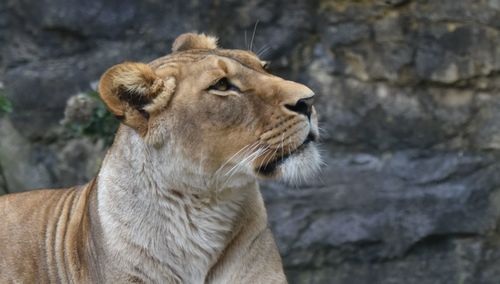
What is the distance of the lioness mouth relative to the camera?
3.34 meters

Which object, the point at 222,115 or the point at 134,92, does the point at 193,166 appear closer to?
the point at 222,115

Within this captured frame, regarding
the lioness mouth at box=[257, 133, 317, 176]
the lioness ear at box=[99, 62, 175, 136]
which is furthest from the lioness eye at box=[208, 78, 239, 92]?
the lioness mouth at box=[257, 133, 317, 176]

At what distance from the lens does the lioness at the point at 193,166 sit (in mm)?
3312

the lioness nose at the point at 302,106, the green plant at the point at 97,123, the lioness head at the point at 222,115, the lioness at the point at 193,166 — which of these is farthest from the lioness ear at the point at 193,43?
the green plant at the point at 97,123

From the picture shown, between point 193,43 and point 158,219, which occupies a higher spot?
point 193,43

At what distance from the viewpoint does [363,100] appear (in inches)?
206

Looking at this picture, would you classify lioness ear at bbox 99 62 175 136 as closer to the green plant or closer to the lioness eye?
the lioness eye

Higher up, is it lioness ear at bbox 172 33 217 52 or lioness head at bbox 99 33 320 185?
lioness ear at bbox 172 33 217 52

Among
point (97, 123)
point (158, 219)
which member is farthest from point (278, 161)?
point (97, 123)

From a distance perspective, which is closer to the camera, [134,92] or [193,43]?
[134,92]

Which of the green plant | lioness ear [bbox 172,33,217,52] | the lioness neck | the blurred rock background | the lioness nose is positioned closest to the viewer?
the lioness nose

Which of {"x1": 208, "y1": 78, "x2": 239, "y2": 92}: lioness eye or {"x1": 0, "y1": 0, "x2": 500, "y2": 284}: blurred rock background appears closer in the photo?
{"x1": 208, "y1": 78, "x2": 239, "y2": 92}: lioness eye

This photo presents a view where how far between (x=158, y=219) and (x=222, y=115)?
461 mm

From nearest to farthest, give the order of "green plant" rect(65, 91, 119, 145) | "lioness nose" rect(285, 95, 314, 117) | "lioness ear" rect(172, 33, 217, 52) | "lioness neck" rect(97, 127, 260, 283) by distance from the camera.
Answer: "lioness nose" rect(285, 95, 314, 117)
"lioness neck" rect(97, 127, 260, 283)
"lioness ear" rect(172, 33, 217, 52)
"green plant" rect(65, 91, 119, 145)
